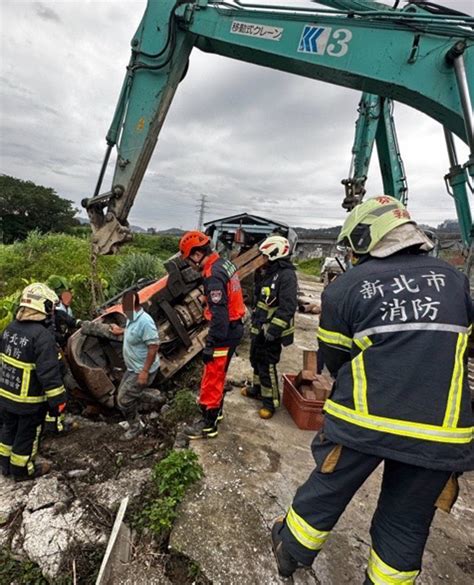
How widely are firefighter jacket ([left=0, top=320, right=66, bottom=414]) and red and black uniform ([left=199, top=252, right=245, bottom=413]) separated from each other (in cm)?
123

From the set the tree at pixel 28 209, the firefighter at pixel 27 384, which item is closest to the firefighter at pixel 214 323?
the firefighter at pixel 27 384

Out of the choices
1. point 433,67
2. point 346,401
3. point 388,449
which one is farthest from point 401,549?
point 433,67

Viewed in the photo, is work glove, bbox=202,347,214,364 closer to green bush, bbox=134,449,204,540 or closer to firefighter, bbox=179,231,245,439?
firefighter, bbox=179,231,245,439

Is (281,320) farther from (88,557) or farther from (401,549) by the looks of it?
(88,557)

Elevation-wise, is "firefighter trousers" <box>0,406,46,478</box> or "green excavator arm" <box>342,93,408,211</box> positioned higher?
"green excavator arm" <box>342,93,408,211</box>

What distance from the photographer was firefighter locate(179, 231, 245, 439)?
8.97 ft

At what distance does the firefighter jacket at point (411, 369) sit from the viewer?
1.21 meters

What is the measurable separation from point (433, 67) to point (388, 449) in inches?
116

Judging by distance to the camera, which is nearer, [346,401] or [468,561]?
[346,401]

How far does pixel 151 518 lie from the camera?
6.27ft

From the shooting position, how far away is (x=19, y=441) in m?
2.46

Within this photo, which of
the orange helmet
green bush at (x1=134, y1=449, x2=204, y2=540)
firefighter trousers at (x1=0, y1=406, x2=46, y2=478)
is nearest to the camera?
green bush at (x1=134, y1=449, x2=204, y2=540)

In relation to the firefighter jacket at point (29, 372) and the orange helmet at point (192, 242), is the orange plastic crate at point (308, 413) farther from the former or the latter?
the firefighter jacket at point (29, 372)

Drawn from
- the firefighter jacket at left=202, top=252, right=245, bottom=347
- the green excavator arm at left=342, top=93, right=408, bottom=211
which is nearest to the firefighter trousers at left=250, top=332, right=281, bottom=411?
the firefighter jacket at left=202, top=252, right=245, bottom=347
